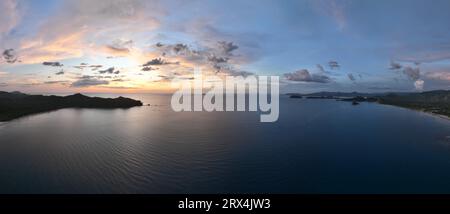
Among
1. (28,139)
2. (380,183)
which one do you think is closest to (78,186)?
(380,183)

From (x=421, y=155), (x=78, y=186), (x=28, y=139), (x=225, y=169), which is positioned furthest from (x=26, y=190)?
(x=421, y=155)

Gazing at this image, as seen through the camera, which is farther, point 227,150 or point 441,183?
point 227,150

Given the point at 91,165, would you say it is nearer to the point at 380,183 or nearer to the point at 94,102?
the point at 380,183

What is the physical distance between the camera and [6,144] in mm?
49844

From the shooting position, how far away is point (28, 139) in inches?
2170
